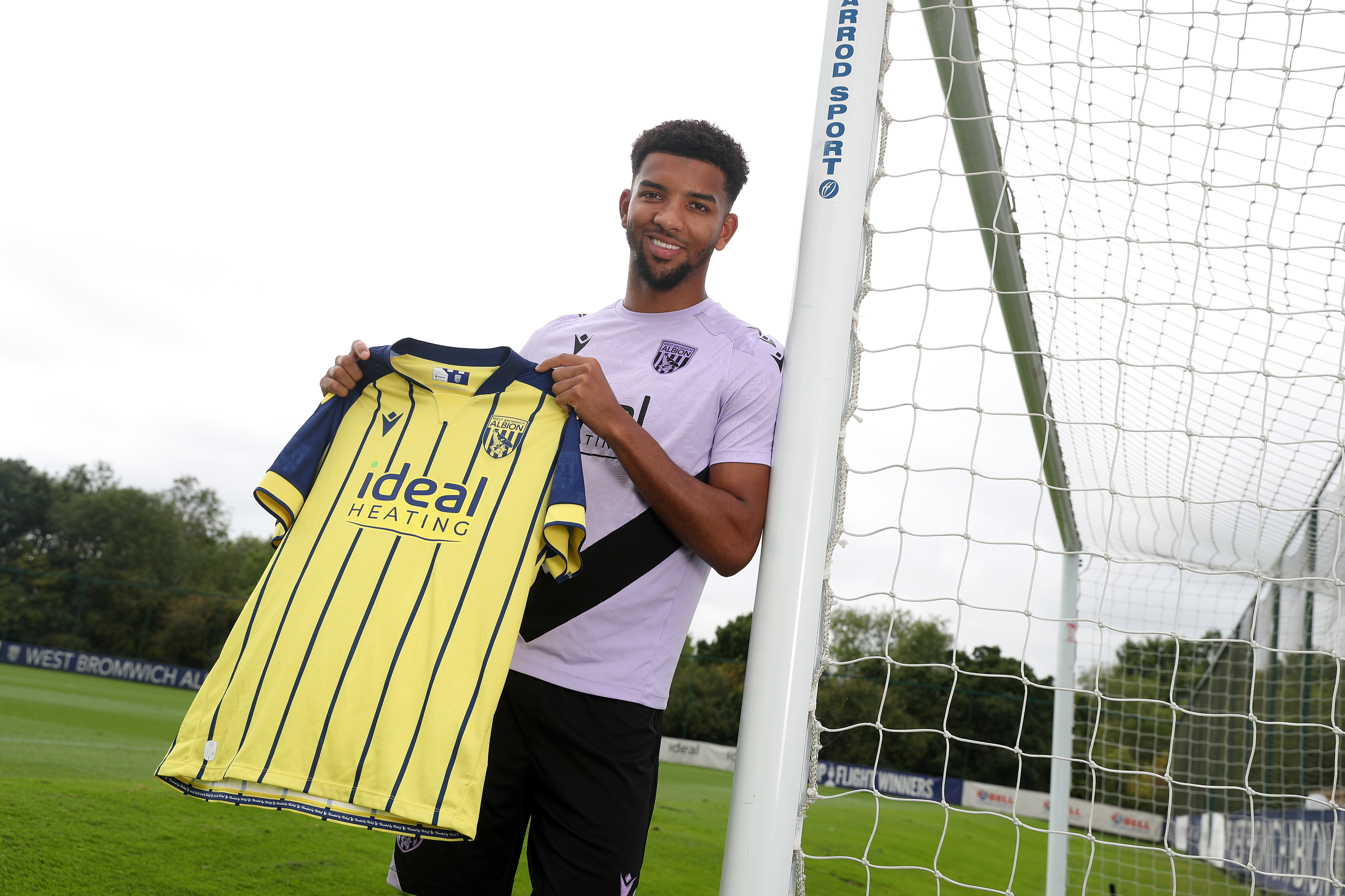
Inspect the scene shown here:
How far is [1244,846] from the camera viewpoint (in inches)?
357

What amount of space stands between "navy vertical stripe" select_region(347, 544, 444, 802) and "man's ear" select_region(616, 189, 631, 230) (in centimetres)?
90

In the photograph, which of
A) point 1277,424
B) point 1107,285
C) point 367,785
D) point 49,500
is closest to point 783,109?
point 1107,285

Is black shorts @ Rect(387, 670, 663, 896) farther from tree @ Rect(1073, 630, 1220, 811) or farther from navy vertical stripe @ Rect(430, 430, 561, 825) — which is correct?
tree @ Rect(1073, 630, 1220, 811)

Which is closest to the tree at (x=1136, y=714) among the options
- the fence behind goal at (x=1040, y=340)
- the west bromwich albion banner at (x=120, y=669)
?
the fence behind goal at (x=1040, y=340)

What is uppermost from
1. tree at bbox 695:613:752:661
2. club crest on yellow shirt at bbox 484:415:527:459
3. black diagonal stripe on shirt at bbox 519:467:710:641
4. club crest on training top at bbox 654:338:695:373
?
club crest on training top at bbox 654:338:695:373

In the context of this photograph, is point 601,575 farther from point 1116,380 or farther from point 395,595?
point 1116,380

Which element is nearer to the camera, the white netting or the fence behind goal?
the fence behind goal

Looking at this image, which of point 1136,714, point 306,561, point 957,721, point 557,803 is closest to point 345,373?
point 306,561

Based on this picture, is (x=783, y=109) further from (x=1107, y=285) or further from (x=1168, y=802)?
(x=1168, y=802)

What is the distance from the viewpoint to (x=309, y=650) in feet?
5.02

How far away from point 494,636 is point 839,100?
4.13ft

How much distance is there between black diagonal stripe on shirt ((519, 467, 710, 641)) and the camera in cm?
172

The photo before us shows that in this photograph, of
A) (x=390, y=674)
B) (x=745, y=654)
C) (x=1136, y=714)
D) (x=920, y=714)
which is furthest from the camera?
(x=920, y=714)

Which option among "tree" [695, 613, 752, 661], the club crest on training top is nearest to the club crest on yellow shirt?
the club crest on training top
